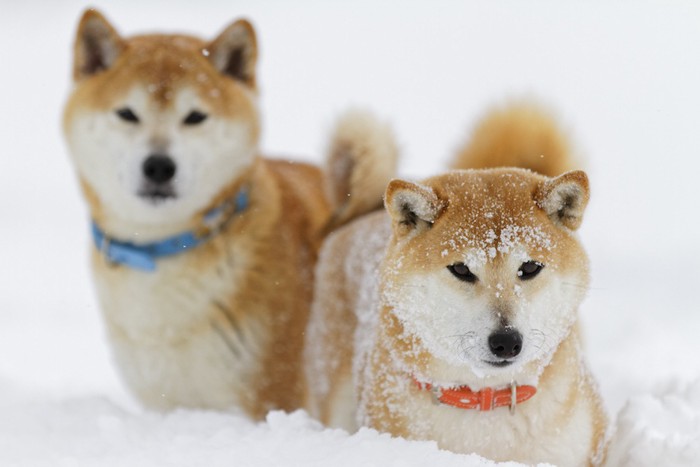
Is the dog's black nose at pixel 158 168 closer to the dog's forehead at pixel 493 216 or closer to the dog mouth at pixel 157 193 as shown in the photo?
the dog mouth at pixel 157 193

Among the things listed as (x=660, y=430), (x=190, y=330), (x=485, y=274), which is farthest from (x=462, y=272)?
(x=190, y=330)

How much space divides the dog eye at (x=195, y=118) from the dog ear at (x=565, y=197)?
5.70ft

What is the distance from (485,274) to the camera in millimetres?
2762

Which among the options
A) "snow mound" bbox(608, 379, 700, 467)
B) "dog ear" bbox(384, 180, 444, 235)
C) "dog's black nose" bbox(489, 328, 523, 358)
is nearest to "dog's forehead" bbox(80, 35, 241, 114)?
"dog ear" bbox(384, 180, 444, 235)

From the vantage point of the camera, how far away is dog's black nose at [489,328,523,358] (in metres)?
2.65

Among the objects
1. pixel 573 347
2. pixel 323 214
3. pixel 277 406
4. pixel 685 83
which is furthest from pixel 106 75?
pixel 685 83

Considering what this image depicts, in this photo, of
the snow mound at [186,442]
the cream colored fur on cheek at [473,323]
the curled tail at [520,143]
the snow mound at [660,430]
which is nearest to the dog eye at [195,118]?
the curled tail at [520,143]

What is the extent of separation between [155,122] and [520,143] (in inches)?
60.6

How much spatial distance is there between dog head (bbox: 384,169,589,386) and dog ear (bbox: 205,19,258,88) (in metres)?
1.63

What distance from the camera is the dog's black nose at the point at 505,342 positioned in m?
2.65

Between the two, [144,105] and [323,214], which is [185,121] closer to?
[144,105]

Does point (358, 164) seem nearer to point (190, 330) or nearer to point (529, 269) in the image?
point (190, 330)

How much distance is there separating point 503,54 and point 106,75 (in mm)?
10446

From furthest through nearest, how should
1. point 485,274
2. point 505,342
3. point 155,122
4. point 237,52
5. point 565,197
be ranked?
point 237,52 < point 155,122 < point 565,197 < point 485,274 < point 505,342
